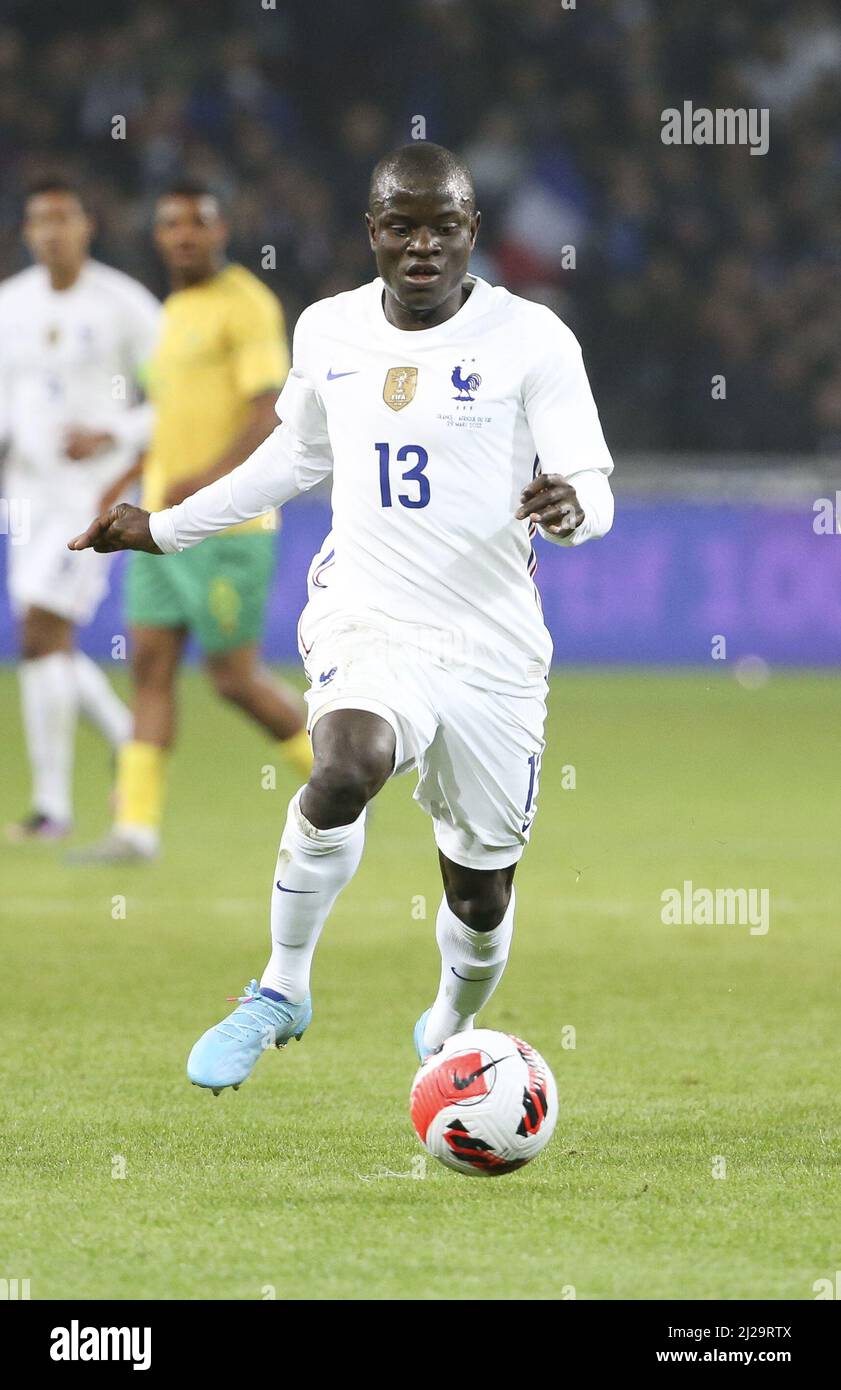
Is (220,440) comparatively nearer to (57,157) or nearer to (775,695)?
(775,695)

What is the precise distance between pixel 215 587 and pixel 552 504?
4723 millimetres

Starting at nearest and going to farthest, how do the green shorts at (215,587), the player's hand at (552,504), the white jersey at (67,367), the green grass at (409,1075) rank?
the green grass at (409,1075)
the player's hand at (552,504)
the green shorts at (215,587)
the white jersey at (67,367)

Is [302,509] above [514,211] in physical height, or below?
below

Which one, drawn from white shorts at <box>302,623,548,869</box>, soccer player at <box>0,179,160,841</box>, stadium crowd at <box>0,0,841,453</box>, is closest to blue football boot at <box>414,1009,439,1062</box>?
white shorts at <box>302,623,548,869</box>

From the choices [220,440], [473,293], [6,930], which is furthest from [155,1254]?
[220,440]

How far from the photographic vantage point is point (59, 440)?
10.8 meters

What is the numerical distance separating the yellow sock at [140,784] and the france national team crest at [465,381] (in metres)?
4.49

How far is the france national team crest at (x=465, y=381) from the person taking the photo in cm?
486

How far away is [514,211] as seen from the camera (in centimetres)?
1998

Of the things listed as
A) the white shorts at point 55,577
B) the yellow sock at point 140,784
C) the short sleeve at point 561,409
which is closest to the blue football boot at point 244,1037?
the short sleeve at point 561,409

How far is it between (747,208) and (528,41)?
2.61m

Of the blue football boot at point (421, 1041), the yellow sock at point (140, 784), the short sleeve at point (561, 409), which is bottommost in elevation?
the yellow sock at point (140, 784)

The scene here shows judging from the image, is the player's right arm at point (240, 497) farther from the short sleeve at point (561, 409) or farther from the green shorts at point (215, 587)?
the green shorts at point (215, 587)

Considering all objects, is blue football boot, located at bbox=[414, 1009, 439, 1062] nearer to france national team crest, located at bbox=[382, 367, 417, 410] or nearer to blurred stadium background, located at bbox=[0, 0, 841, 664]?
france national team crest, located at bbox=[382, 367, 417, 410]
